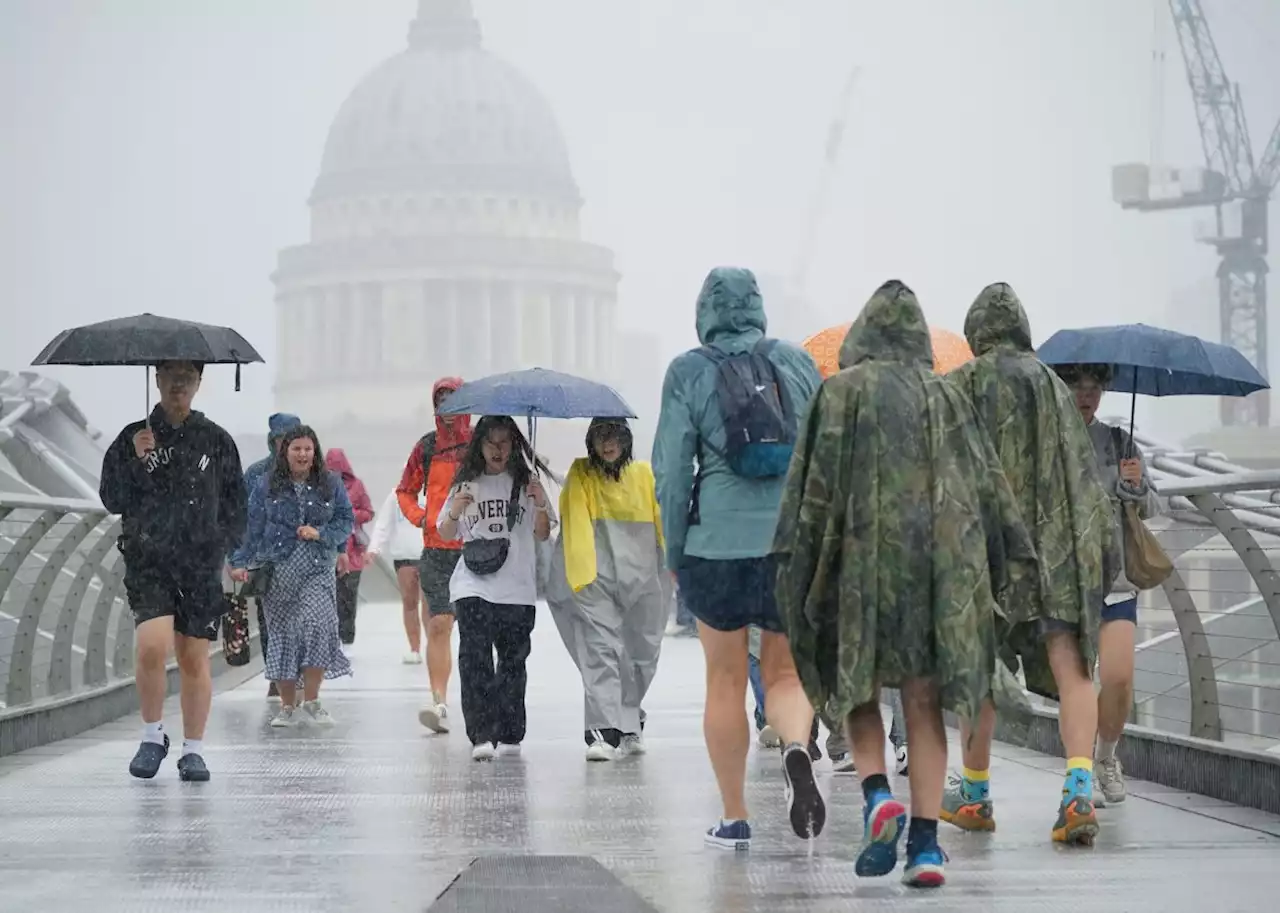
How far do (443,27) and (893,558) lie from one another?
137 metres

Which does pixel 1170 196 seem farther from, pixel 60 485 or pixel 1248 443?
pixel 60 485

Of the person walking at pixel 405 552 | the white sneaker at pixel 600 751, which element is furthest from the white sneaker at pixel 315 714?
the person walking at pixel 405 552

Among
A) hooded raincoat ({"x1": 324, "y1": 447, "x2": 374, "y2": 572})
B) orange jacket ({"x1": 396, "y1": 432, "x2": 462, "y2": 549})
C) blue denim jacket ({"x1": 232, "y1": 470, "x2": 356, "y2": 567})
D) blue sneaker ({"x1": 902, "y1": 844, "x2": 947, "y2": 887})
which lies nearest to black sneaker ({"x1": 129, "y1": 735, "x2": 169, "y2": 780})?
orange jacket ({"x1": 396, "y1": 432, "x2": 462, "y2": 549})

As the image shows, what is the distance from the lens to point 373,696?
15328 millimetres

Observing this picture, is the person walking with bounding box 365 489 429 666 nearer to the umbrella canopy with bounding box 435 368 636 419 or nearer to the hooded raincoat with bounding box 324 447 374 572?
the hooded raincoat with bounding box 324 447 374 572

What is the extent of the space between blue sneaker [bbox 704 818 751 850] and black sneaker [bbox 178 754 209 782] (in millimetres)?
2889

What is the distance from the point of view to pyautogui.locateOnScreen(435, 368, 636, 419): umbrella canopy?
1052cm

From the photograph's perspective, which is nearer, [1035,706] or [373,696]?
[1035,706]

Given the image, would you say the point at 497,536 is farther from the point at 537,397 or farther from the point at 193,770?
the point at 193,770

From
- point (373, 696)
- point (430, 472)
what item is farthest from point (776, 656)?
point (373, 696)

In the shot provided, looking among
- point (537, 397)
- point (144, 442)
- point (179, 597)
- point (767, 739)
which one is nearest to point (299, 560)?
point (537, 397)

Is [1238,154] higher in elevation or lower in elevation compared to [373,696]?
higher

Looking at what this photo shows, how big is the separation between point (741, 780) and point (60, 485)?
75.3 feet

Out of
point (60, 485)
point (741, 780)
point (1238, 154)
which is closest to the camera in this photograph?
point (741, 780)
